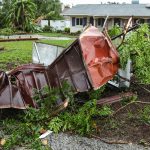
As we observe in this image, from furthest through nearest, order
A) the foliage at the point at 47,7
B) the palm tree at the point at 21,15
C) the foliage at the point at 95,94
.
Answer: the foliage at the point at 47,7
the palm tree at the point at 21,15
the foliage at the point at 95,94

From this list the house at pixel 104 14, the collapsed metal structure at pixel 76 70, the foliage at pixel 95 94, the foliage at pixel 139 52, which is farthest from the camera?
the house at pixel 104 14

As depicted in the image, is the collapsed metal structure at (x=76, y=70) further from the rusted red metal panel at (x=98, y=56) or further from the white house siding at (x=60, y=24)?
the white house siding at (x=60, y=24)

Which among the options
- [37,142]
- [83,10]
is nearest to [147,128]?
[37,142]

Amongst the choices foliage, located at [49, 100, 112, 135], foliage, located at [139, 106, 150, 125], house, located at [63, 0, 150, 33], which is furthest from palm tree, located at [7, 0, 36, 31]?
foliage, located at [49, 100, 112, 135]

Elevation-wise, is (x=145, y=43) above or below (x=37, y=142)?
above

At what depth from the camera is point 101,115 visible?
29.3 feet

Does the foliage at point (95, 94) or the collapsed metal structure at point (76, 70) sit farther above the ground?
the collapsed metal structure at point (76, 70)

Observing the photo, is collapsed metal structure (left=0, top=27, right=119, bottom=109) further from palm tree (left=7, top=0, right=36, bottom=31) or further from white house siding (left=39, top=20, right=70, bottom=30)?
white house siding (left=39, top=20, right=70, bottom=30)

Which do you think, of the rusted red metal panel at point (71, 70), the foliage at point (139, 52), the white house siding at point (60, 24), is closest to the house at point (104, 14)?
the white house siding at point (60, 24)

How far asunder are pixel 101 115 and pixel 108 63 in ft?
4.65

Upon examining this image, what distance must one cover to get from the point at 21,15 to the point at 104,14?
30.4 ft

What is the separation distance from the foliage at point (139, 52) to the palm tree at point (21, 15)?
101 feet

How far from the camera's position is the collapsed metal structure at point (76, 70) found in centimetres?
911

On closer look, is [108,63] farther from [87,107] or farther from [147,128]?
[147,128]
